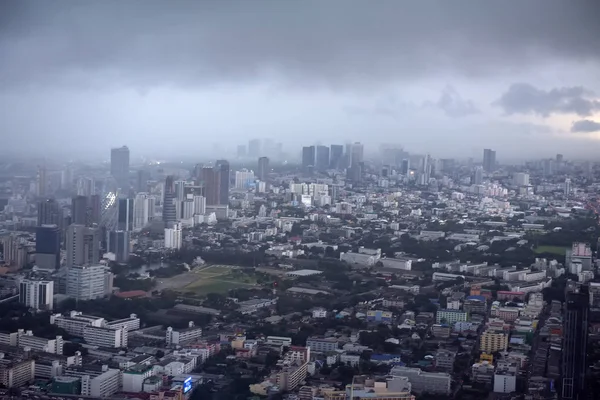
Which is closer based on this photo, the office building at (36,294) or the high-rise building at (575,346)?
the high-rise building at (575,346)

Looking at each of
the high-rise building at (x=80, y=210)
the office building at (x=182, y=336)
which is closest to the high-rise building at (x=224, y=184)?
the high-rise building at (x=80, y=210)

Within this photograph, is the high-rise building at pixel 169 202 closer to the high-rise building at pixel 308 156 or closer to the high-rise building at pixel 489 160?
the high-rise building at pixel 308 156

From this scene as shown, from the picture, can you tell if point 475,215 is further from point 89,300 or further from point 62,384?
point 62,384

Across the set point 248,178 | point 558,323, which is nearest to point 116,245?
point 248,178

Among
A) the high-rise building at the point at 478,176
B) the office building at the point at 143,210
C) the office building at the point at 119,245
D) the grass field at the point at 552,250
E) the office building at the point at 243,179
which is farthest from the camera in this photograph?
the office building at the point at 243,179

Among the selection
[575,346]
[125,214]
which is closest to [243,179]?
[125,214]

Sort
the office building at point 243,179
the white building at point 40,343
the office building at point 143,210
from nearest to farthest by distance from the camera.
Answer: the white building at point 40,343, the office building at point 143,210, the office building at point 243,179

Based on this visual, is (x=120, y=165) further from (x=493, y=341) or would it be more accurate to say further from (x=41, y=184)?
(x=493, y=341)
